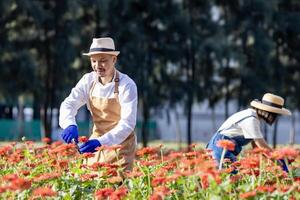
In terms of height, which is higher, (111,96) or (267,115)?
(111,96)

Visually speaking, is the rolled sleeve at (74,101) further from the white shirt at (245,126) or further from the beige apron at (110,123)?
the white shirt at (245,126)

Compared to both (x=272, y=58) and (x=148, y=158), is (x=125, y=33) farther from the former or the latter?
(x=148, y=158)

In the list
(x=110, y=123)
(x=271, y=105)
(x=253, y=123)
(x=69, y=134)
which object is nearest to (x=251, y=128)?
(x=253, y=123)

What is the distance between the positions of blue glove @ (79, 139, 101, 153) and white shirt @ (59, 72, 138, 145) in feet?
0.20

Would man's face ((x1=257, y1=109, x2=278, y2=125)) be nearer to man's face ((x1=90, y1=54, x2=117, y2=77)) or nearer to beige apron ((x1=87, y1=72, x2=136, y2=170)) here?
beige apron ((x1=87, y1=72, x2=136, y2=170))

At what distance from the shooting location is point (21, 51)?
21.3 m

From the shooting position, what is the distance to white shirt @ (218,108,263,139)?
20.2ft

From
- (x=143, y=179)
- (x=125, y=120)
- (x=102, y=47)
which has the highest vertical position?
(x=102, y=47)

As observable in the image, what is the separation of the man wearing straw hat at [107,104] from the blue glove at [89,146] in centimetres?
2

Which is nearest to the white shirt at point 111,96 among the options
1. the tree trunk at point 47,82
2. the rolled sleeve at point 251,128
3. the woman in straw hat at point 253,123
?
the woman in straw hat at point 253,123

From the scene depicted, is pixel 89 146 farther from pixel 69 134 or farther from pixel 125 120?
pixel 125 120

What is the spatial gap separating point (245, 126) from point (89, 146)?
161 cm

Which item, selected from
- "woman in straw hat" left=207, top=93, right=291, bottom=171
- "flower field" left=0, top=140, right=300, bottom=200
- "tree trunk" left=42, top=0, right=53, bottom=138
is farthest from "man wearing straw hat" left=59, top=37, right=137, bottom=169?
"tree trunk" left=42, top=0, right=53, bottom=138

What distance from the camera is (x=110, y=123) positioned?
5805 mm
